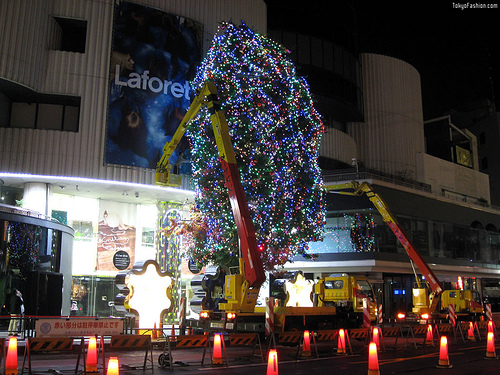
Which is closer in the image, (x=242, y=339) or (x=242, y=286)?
(x=242, y=339)

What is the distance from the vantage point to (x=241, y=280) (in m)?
17.5

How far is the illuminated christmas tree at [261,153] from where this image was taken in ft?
75.9

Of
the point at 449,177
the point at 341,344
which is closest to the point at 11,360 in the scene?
the point at 341,344

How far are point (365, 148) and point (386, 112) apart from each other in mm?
3986

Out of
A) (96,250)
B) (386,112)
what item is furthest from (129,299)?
(386,112)

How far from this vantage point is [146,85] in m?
27.7

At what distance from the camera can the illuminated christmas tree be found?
2314 centimetres

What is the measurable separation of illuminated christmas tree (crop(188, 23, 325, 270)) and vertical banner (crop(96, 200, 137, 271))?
20.0ft

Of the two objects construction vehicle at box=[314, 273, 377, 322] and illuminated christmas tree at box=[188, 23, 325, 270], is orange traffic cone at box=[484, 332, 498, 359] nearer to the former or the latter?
construction vehicle at box=[314, 273, 377, 322]

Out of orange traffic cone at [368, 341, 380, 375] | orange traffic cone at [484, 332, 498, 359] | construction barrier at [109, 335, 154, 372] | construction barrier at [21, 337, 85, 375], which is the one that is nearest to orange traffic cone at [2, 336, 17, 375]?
construction barrier at [21, 337, 85, 375]

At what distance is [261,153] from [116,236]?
11.1 meters

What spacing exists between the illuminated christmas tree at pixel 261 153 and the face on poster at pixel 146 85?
2827 mm

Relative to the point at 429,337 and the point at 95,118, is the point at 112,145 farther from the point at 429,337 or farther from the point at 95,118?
the point at 429,337

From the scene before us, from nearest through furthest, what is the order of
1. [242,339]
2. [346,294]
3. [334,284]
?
[242,339] → [346,294] → [334,284]
